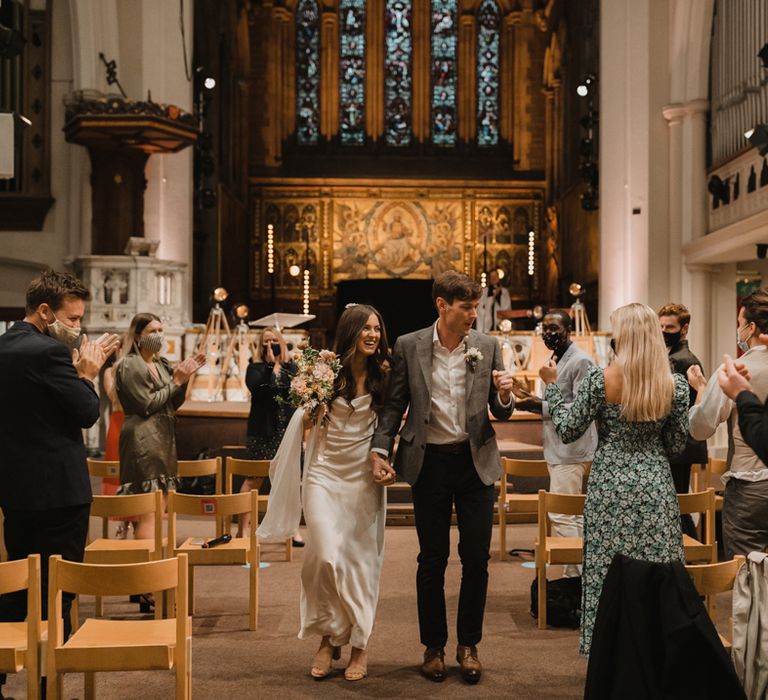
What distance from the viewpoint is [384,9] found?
23312 millimetres

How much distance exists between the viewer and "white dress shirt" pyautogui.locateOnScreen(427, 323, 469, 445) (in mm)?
4441

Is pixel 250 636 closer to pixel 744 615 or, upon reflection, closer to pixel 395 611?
pixel 395 611

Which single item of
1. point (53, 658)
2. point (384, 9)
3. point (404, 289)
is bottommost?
point (53, 658)

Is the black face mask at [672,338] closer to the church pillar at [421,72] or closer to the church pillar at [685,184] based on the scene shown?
the church pillar at [685,184]

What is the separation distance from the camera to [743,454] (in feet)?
14.9

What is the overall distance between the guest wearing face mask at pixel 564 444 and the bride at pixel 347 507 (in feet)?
3.80

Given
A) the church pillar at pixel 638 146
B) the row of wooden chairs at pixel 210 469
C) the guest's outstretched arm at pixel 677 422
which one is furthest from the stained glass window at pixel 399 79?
the guest's outstretched arm at pixel 677 422

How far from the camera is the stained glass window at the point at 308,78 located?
76.6 ft

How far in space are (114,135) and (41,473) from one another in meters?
9.85

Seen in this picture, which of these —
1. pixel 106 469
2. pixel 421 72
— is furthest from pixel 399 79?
pixel 106 469

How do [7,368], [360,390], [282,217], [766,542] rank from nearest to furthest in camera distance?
1. [7,368]
2. [766,542]
3. [360,390]
4. [282,217]

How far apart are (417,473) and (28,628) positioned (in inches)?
68.3

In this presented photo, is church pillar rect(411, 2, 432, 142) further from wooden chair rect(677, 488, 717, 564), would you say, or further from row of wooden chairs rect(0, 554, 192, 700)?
row of wooden chairs rect(0, 554, 192, 700)

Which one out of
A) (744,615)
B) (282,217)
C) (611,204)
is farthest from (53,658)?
(282,217)
